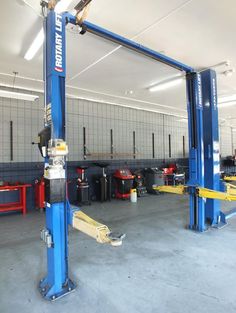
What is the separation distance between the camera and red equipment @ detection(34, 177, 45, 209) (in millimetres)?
5422

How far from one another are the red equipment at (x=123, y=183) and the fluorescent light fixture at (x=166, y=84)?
2.66m

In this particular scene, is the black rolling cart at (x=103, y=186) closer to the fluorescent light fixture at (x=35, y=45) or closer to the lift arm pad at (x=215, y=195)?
the lift arm pad at (x=215, y=195)

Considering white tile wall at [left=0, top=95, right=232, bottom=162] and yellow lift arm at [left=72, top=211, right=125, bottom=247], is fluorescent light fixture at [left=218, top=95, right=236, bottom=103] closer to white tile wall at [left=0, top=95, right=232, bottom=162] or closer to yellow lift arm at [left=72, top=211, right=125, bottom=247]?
white tile wall at [left=0, top=95, right=232, bottom=162]

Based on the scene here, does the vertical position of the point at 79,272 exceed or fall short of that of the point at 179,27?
it falls short

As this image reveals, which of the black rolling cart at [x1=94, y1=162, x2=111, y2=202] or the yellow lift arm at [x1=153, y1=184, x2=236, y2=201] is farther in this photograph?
the black rolling cart at [x1=94, y1=162, x2=111, y2=202]

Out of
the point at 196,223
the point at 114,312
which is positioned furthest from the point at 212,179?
the point at 114,312

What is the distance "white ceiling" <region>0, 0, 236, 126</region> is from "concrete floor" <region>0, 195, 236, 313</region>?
3.13 m

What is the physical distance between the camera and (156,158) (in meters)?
8.86

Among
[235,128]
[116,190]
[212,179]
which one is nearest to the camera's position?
[212,179]

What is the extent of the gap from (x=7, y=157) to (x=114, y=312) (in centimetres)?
476

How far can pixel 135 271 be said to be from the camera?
2561 mm

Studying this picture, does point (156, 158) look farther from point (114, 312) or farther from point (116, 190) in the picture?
point (114, 312)

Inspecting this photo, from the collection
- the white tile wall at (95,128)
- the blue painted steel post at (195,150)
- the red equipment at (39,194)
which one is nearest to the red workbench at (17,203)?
the red equipment at (39,194)

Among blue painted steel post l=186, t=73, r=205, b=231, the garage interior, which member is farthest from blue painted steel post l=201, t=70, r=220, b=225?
blue painted steel post l=186, t=73, r=205, b=231
